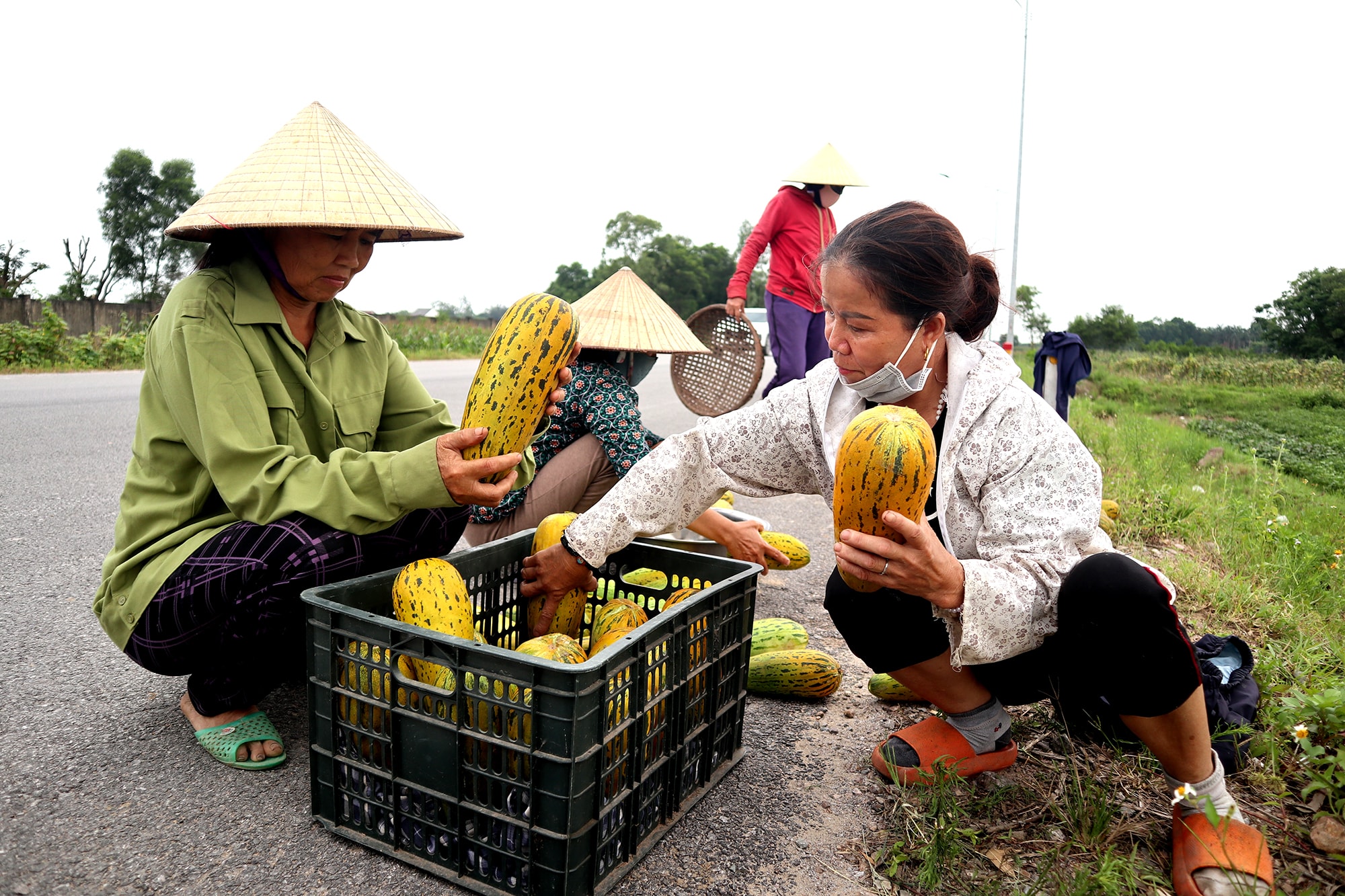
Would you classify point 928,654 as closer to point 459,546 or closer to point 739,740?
point 739,740

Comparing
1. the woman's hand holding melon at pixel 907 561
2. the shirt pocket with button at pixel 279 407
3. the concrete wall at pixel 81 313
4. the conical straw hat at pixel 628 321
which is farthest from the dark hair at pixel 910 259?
the concrete wall at pixel 81 313

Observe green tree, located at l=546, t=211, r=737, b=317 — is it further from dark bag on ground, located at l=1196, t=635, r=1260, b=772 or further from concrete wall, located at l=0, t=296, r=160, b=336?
dark bag on ground, located at l=1196, t=635, r=1260, b=772

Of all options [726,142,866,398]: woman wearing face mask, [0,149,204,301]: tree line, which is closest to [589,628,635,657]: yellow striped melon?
[726,142,866,398]: woman wearing face mask

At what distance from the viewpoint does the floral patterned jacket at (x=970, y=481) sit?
2.32m

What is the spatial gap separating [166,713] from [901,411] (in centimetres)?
246

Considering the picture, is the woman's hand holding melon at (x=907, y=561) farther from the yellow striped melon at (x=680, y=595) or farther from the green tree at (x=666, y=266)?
the green tree at (x=666, y=266)

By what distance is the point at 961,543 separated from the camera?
2.56 m

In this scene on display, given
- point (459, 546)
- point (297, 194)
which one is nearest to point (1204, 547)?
point (459, 546)

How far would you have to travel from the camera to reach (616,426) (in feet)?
12.7

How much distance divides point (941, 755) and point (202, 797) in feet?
6.89

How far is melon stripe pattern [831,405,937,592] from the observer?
215 cm

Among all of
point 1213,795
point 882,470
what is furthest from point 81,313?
point 1213,795

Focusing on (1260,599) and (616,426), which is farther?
(1260,599)

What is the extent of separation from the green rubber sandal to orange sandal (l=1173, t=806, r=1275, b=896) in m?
2.44
